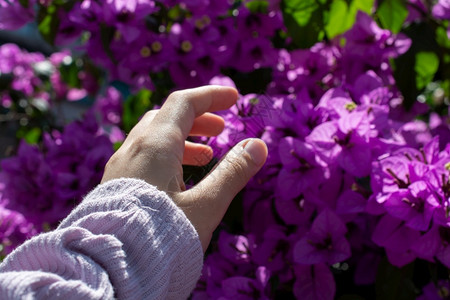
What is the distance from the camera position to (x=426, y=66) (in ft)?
2.94

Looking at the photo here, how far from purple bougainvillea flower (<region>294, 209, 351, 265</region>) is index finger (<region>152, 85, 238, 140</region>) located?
190mm

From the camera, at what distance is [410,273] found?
0.68 meters

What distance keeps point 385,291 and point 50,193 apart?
1.91 feet

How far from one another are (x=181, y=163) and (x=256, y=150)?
3.3 inches

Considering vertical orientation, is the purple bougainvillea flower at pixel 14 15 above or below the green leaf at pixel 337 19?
above

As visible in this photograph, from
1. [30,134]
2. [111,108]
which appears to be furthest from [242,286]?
[111,108]

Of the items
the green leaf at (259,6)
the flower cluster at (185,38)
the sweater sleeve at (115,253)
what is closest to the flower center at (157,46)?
the flower cluster at (185,38)

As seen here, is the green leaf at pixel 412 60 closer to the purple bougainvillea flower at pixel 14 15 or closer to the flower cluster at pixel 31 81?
the purple bougainvillea flower at pixel 14 15

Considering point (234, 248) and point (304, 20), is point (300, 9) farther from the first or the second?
point (234, 248)

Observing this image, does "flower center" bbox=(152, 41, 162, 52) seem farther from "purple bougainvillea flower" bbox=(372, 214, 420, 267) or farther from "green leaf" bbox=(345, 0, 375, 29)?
"purple bougainvillea flower" bbox=(372, 214, 420, 267)

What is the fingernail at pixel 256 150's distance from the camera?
0.57 metres

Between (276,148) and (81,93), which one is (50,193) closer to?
(276,148)

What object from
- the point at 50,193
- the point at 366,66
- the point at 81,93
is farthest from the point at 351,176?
the point at 81,93

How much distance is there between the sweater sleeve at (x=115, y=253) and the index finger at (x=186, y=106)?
78 millimetres
